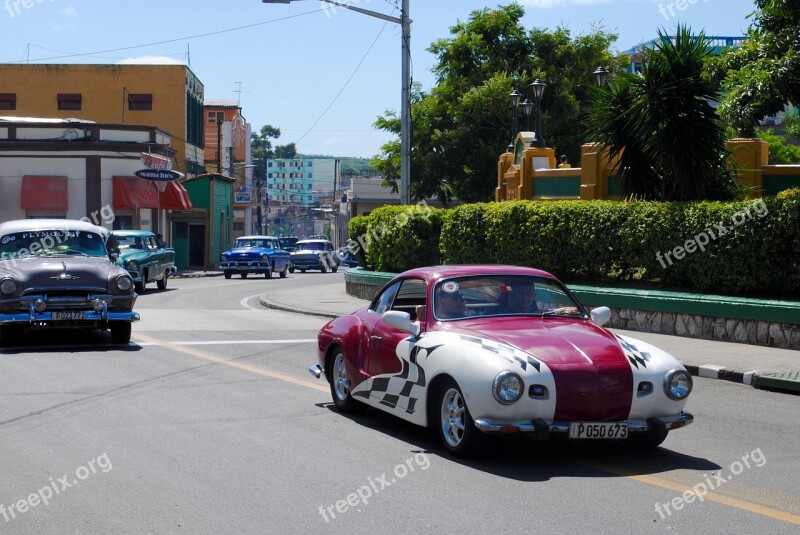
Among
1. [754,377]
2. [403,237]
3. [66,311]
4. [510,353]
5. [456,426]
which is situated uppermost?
[403,237]

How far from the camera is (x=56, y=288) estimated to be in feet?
48.9

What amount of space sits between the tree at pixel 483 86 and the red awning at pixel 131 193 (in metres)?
11.9

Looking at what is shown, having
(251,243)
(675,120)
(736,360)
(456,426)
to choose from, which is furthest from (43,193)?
(456,426)

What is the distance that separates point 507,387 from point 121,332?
9.92 meters

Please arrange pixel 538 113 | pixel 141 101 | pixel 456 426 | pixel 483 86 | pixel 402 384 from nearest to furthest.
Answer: pixel 456 426 < pixel 402 384 < pixel 538 113 < pixel 483 86 < pixel 141 101

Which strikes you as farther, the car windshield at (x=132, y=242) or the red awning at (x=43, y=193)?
the red awning at (x=43, y=193)

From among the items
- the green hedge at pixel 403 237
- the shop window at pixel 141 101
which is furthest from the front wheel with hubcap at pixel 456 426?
the shop window at pixel 141 101

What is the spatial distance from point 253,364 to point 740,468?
25.1 ft

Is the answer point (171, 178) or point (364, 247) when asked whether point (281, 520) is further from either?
point (171, 178)

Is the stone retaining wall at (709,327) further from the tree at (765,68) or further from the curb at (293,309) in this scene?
the curb at (293,309)

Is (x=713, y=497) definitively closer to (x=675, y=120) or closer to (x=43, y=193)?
(x=675, y=120)

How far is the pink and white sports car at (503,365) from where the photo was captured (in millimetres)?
7367

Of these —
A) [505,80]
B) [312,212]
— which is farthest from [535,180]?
[312,212]

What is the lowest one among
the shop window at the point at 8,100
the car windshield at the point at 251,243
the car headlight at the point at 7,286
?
the car windshield at the point at 251,243
